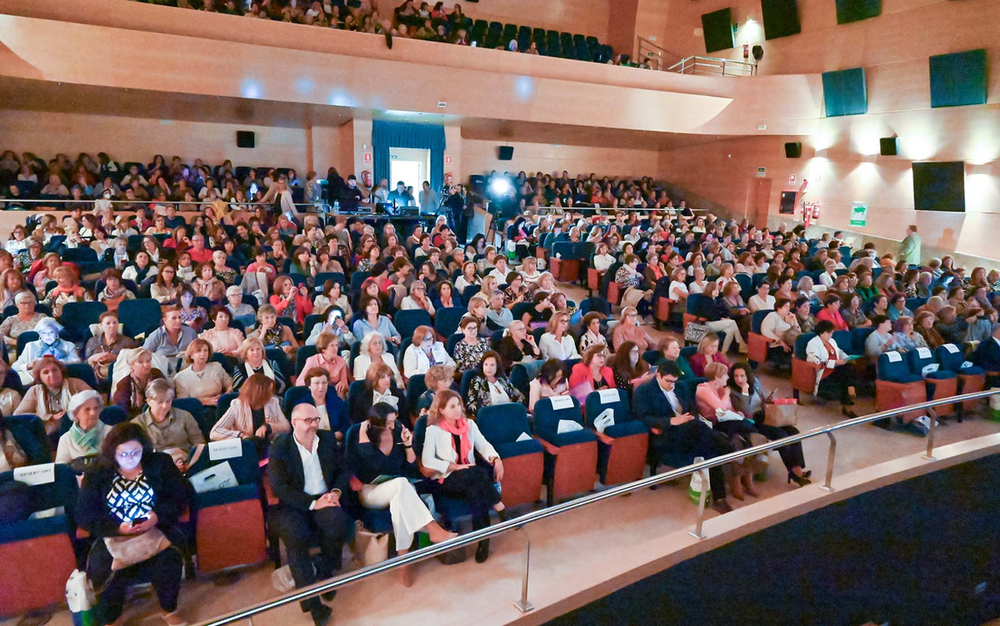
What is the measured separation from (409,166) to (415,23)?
3.16 meters

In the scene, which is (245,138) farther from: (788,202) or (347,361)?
(788,202)

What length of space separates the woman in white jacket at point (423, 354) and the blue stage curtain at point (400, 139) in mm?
9054

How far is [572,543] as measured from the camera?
327 centimetres

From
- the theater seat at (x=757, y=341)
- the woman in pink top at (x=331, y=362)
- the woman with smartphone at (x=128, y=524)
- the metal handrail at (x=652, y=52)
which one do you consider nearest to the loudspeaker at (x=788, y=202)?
the metal handrail at (x=652, y=52)

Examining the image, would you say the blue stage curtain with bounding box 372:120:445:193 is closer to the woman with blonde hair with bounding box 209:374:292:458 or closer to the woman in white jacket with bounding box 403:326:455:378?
the woman in white jacket with bounding box 403:326:455:378

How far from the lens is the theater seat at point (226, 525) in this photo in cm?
277

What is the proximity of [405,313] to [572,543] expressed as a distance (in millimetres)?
2890

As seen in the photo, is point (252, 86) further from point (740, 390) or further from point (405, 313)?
point (740, 390)

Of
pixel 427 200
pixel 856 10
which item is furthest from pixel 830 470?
pixel 856 10

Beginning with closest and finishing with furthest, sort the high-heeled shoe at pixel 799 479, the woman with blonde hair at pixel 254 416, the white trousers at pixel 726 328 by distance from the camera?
1. the woman with blonde hair at pixel 254 416
2. the high-heeled shoe at pixel 799 479
3. the white trousers at pixel 726 328

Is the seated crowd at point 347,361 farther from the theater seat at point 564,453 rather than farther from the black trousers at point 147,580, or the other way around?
the theater seat at point 564,453

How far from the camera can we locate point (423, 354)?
447 centimetres

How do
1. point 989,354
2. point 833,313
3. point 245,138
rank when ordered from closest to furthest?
1. point 989,354
2. point 833,313
3. point 245,138

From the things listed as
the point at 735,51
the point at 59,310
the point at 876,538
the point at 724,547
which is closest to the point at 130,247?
the point at 59,310
